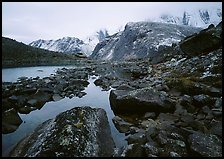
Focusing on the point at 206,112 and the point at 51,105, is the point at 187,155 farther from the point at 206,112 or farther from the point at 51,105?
the point at 51,105

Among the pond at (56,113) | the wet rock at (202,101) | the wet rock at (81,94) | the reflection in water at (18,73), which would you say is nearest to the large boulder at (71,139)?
the pond at (56,113)

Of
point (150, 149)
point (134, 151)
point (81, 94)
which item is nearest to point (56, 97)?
point (81, 94)

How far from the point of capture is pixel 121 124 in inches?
450

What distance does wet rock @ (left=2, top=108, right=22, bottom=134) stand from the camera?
10.6 meters

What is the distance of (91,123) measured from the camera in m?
9.89

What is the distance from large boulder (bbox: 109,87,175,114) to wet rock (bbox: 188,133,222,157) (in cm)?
384

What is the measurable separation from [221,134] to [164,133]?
87.5 inches

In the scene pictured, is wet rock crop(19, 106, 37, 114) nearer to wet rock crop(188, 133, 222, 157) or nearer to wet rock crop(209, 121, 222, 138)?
wet rock crop(188, 133, 222, 157)

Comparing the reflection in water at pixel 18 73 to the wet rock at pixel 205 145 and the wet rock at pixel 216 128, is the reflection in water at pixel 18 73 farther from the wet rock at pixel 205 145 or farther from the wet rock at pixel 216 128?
the wet rock at pixel 205 145

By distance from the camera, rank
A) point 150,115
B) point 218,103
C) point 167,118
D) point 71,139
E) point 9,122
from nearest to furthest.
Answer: point 71,139, point 9,122, point 167,118, point 218,103, point 150,115

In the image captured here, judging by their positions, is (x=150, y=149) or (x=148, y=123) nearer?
(x=150, y=149)

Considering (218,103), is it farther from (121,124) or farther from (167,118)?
(121,124)

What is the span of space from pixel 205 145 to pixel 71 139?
Result: 456cm

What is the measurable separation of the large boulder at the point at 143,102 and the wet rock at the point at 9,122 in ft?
17.5
